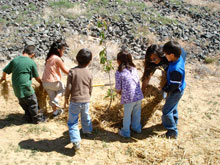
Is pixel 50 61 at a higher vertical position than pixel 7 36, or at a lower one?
lower

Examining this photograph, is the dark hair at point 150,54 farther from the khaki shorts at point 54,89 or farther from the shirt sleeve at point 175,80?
the khaki shorts at point 54,89

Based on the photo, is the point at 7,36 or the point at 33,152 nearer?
the point at 33,152

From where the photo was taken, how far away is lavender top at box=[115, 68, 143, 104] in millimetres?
3627

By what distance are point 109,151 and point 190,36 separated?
8.76 m

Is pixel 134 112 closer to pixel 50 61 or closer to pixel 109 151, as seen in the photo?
pixel 109 151

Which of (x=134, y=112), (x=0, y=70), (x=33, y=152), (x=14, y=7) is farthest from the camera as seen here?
(x=14, y=7)

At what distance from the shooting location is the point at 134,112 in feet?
13.0

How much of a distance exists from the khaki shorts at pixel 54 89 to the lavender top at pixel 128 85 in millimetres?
1168

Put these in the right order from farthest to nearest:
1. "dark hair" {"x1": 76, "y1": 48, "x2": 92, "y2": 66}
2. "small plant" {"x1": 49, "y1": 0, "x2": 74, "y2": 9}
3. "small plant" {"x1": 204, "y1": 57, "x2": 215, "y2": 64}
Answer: "small plant" {"x1": 49, "y1": 0, "x2": 74, "y2": 9} → "small plant" {"x1": 204, "y1": 57, "x2": 215, "y2": 64} → "dark hair" {"x1": 76, "y1": 48, "x2": 92, "y2": 66}

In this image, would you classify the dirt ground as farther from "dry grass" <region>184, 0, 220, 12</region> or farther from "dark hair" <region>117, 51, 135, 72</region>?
"dry grass" <region>184, 0, 220, 12</region>

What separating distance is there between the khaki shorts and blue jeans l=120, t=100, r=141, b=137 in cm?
130

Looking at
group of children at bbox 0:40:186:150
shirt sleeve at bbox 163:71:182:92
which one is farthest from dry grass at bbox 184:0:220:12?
shirt sleeve at bbox 163:71:182:92

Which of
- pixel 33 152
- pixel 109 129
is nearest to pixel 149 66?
pixel 109 129

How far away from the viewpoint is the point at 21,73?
383 centimetres
